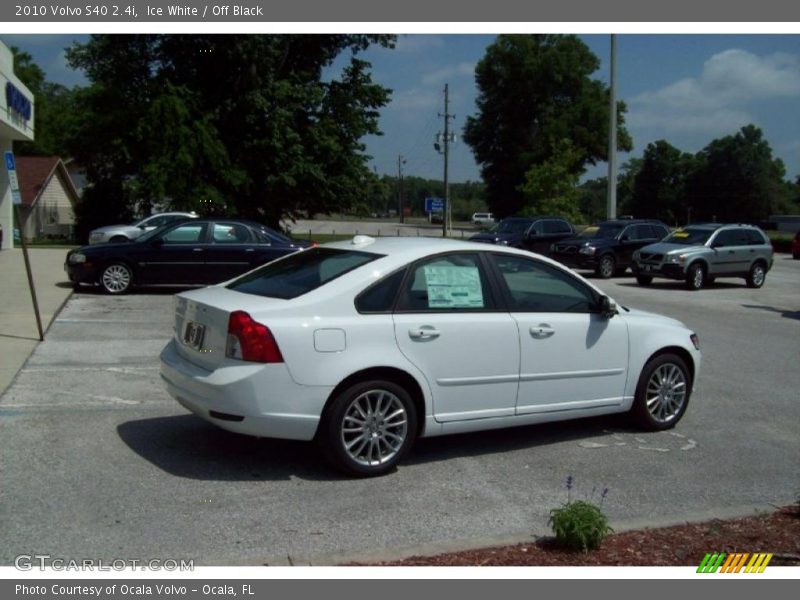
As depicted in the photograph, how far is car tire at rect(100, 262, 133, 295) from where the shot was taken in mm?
17156

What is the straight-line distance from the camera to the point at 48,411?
7.67 meters

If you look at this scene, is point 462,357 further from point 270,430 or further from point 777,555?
point 777,555

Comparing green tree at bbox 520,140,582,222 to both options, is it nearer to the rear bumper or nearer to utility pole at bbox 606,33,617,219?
utility pole at bbox 606,33,617,219

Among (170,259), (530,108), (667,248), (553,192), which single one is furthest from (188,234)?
(530,108)

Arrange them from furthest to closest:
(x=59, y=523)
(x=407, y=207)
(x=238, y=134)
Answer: (x=407, y=207) → (x=238, y=134) → (x=59, y=523)

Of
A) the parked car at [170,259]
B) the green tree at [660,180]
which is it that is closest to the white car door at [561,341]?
the parked car at [170,259]

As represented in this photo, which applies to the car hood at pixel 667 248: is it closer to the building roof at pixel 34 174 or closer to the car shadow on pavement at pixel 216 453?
the car shadow on pavement at pixel 216 453

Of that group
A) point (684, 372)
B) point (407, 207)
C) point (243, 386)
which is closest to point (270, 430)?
point (243, 386)

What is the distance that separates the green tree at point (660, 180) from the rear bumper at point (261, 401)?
99234 millimetres

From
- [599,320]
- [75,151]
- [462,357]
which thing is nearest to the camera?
[462,357]

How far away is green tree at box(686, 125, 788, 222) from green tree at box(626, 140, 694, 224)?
12.7 ft

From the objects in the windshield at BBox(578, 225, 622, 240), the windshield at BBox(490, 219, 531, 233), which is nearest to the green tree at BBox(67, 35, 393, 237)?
the windshield at BBox(490, 219, 531, 233)

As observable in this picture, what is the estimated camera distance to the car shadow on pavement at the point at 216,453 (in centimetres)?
604

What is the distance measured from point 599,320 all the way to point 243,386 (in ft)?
9.68
